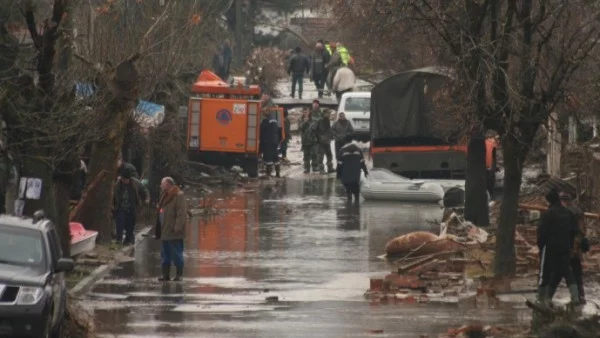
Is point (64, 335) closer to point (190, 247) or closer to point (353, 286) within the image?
point (353, 286)

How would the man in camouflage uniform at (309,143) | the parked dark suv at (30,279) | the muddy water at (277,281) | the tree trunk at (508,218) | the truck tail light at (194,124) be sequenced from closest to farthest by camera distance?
the parked dark suv at (30,279) < the muddy water at (277,281) < the tree trunk at (508,218) < the truck tail light at (194,124) < the man in camouflage uniform at (309,143)

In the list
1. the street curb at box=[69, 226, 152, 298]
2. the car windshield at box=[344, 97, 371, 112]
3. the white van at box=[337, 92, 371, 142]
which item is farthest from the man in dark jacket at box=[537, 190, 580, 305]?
the car windshield at box=[344, 97, 371, 112]

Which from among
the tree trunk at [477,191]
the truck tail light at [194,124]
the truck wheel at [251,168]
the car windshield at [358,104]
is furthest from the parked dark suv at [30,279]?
the car windshield at [358,104]

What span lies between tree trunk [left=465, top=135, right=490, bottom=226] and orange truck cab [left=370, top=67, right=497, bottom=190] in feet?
25.4

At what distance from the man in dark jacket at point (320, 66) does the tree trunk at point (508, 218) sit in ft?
105

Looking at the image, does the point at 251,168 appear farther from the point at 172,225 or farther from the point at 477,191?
the point at 172,225

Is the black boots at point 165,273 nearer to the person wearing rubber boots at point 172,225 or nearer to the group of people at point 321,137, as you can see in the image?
the person wearing rubber boots at point 172,225

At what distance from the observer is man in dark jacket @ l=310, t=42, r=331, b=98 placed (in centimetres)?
5513

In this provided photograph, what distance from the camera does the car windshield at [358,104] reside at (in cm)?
4894

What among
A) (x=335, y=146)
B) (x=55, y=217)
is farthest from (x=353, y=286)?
(x=335, y=146)

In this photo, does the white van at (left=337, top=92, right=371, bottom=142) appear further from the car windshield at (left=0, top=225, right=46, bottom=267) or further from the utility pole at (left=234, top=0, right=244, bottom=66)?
the car windshield at (left=0, top=225, right=46, bottom=267)

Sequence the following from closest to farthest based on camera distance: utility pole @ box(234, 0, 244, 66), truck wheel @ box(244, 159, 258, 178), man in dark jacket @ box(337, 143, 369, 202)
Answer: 1. man in dark jacket @ box(337, 143, 369, 202)
2. truck wheel @ box(244, 159, 258, 178)
3. utility pole @ box(234, 0, 244, 66)

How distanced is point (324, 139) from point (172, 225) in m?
20.7

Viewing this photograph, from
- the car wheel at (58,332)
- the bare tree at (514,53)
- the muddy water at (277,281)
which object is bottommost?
the muddy water at (277,281)
